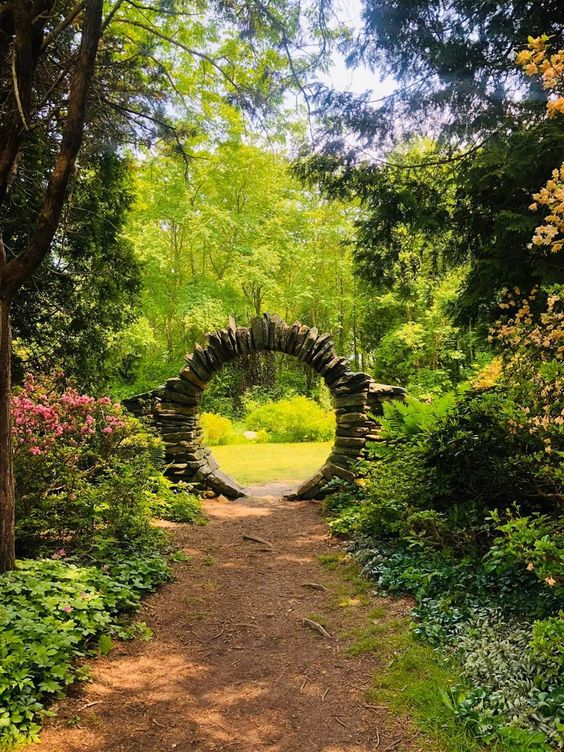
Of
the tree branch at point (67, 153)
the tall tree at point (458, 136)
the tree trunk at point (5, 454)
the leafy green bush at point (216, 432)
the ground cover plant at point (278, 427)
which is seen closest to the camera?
the tree branch at point (67, 153)

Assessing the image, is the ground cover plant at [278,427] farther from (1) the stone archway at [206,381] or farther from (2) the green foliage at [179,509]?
(2) the green foliage at [179,509]

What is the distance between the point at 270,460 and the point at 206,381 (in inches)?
169

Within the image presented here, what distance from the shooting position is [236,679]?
10.0ft

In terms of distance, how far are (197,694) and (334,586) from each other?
191 cm

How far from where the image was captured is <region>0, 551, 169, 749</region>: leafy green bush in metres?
2.46

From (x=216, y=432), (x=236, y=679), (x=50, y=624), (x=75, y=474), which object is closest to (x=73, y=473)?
(x=75, y=474)

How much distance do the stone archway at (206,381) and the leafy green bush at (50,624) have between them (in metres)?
4.10

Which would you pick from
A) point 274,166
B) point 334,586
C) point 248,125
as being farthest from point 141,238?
point 334,586

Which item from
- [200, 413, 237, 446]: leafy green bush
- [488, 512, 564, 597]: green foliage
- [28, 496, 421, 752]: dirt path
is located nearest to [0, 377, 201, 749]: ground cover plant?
[28, 496, 421, 752]: dirt path

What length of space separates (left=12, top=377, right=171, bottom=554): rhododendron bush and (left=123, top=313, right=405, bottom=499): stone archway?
103 inches

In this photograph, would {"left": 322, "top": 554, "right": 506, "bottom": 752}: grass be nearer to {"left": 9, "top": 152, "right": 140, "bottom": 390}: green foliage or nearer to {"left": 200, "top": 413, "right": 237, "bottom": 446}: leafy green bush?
{"left": 9, "top": 152, "right": 140, "bottom": 390}: green foliage

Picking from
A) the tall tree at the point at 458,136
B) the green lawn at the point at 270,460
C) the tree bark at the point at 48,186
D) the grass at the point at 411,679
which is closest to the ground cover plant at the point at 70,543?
the tree bark at the point at 48,186

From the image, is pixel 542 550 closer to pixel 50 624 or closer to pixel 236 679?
pixel 236 679

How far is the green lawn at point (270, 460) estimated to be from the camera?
34.5 feet
